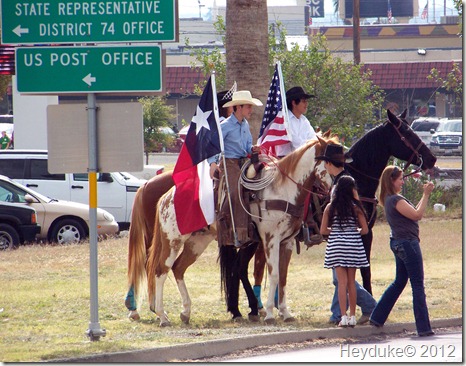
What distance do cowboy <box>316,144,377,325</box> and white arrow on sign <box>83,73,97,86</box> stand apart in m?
2.77

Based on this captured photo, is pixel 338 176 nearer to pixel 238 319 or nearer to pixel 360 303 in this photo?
pixel 360 303

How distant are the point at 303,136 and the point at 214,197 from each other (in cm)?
167

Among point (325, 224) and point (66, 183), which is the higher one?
point (325, 224)

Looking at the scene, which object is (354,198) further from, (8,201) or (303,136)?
(8,201)

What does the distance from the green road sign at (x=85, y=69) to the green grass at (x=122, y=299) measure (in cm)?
268

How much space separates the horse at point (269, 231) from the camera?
458 inches

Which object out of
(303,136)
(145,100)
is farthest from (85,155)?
(145,100)

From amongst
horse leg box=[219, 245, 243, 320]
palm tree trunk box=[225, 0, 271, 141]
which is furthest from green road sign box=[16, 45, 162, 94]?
palm tree trunk box=[225, 0, 271, 141]

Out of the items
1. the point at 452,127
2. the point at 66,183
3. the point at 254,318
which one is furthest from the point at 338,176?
the point at 452,127

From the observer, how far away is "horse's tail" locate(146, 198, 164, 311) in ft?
39.8

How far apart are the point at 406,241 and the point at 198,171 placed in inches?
110

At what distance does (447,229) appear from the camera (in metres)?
22.7

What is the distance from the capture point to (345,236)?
11016 millimetres

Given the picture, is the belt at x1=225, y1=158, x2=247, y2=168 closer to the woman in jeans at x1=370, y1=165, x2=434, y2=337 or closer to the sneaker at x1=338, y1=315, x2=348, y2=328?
the woman in jeans at x1=370, y1=165, x2=434, y2=337
